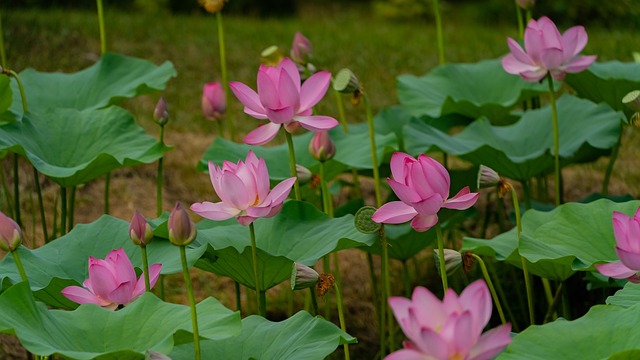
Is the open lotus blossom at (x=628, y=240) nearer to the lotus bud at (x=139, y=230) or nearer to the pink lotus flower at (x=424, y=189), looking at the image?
the pink lotus flower at (x=424, y=189)

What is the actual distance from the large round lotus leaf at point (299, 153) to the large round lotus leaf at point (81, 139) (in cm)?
14

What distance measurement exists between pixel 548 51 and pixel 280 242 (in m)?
0.57

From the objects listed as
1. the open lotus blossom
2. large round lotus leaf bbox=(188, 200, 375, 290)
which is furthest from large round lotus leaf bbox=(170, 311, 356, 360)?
the open lotus blossom

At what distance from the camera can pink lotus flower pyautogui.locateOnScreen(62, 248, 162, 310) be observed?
1263 millimetres

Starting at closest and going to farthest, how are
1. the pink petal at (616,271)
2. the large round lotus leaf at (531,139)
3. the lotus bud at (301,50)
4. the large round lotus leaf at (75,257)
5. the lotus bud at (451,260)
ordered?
the pink petal at (616,271) < the lotus bud at (451,260) < the large round lotus leaf at (75,257) < the large round lotus leaf at (531,139) < the lotus bud at (301,50)

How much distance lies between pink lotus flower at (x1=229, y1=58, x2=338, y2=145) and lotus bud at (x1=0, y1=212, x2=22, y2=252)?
0.36 metres

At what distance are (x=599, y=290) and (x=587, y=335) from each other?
95cm

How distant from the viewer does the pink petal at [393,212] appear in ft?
4.16

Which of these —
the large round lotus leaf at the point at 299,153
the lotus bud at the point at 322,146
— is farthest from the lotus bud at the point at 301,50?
the lotus bud at the point at 322,146

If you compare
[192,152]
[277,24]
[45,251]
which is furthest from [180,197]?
[277,24]

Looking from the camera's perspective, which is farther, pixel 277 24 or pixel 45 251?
pixel 277 24

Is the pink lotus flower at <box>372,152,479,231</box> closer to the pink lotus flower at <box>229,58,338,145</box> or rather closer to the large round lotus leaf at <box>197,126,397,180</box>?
the pink lotus flower at <box>229,58,338,145</box>

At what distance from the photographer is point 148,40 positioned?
15.2 ft

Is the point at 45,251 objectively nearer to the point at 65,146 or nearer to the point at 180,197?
the point at 65,146
